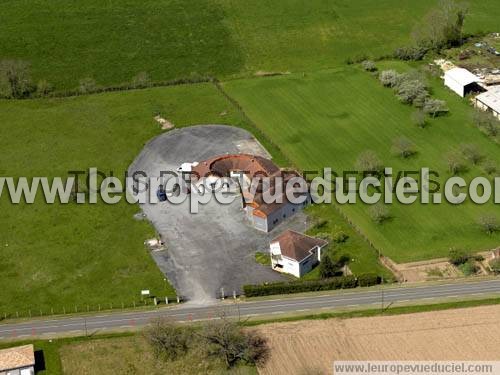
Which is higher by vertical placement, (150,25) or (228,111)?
(150,25)

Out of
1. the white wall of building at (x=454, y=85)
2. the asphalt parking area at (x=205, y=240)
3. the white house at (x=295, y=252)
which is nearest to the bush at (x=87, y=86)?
the asphalt parking area at (x=205, y=240)

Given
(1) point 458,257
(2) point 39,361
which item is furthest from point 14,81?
(1) point 458,257

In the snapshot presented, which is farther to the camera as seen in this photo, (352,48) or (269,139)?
(352,48)

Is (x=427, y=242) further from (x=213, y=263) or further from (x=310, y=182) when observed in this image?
(x=213, y=263)

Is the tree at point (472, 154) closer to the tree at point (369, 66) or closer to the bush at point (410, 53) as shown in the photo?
the tree at point (369, 66)

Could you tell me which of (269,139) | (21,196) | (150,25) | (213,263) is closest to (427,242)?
(213,263)

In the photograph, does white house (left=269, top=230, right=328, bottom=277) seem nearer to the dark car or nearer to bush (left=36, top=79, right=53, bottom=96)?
the dark car
